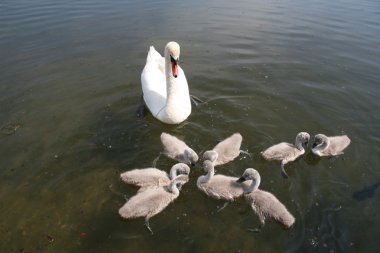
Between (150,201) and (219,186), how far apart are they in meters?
1.36

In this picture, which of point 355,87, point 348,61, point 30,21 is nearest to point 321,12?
point 348,61

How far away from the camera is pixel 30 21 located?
658 inches

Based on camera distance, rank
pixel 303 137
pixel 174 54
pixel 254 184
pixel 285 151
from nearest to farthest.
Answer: pixel 254 184 < pixel 285 151 < pixel 303 137 < pixel 174 54

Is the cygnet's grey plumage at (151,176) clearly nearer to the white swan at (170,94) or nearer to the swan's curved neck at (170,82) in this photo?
the white swan at (170,94)

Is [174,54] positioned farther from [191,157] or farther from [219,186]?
[219,186]

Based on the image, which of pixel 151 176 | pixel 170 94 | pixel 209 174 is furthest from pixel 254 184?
pixel 170 94

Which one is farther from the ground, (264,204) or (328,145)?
(328,145)

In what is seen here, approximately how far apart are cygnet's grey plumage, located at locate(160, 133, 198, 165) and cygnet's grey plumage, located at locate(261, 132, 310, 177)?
1.60 m

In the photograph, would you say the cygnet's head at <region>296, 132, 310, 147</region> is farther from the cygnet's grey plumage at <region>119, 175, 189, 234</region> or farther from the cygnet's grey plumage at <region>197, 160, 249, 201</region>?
the cygnet's grey plumage at <region>119, 175, 189, 234</region>

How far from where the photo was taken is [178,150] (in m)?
7.85

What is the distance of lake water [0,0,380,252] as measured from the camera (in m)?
6.38

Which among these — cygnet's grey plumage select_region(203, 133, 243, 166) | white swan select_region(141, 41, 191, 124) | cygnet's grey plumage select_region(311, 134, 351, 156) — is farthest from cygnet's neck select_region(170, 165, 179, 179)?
cygnet's grey plumage select_region(311, 134, 351, 156)

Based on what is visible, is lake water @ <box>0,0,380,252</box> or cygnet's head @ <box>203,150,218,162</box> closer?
lake water @ <box>0,0,380,252</box>

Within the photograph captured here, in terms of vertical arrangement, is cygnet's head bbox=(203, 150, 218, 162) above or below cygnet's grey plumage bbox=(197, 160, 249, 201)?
above
